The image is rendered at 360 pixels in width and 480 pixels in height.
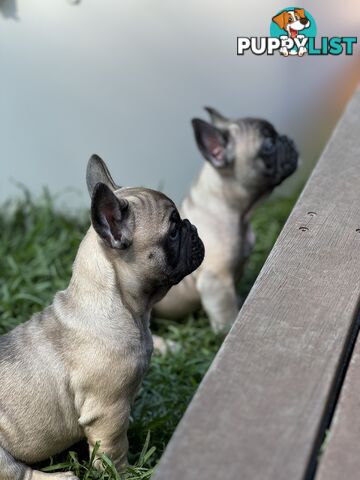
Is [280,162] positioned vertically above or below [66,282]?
above

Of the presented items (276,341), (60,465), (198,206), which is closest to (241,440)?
(276,341)

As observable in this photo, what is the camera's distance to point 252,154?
4.28 m

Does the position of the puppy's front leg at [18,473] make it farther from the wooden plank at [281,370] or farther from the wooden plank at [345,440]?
the wooden plank at [345,440]

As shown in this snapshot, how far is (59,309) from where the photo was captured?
9.28 ft

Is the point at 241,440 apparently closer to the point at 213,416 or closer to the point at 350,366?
the point at 213,416

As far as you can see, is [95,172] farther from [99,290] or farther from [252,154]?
[252,154]

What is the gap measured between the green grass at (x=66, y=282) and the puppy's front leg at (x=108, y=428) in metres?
0.05

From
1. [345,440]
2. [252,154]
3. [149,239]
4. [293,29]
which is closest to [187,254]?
[149,239]

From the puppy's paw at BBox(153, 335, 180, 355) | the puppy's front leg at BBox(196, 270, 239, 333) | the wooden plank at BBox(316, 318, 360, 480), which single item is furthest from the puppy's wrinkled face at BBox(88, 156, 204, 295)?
the puppy's front leg at BBox(196, 270, 239, 333)

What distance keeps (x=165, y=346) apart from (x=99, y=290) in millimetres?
1337

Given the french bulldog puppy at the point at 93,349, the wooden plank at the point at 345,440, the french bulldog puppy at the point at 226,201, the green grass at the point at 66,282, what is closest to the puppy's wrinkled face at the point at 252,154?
the french bulldog puppy at the point at 226,201

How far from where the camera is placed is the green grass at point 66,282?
3.11 metres

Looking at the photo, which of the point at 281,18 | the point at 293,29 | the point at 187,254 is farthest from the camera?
the point at 293,29

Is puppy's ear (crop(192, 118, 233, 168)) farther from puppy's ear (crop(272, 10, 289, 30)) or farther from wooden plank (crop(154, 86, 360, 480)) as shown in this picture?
wooden plank (crop(154, 86, 360, 480))
